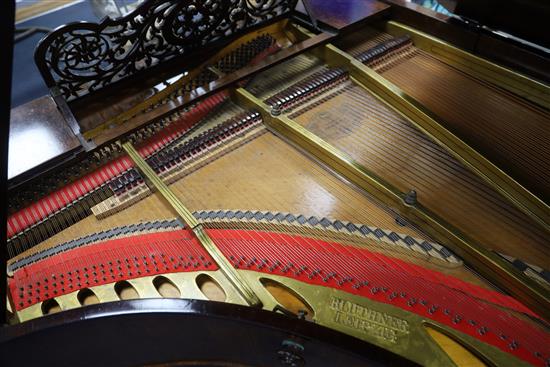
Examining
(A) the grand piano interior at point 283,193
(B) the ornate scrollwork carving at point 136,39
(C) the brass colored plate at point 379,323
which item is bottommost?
(C) the brass colored plate at point 379,323

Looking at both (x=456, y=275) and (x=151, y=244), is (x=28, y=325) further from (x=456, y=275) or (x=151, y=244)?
(x=456, y=275)

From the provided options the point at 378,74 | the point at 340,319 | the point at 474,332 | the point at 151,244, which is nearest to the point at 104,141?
the point at 151,244

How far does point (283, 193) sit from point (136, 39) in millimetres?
1254

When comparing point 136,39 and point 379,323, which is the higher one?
point 136,39

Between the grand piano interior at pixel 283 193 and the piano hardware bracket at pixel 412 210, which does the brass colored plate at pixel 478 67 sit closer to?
the grand piano interior at pixel 283 193

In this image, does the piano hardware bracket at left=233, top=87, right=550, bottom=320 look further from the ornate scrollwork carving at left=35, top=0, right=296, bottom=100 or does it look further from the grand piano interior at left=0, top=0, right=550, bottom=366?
the ornate scrollwork carving at left=35, top=0, right=296, bottom=100

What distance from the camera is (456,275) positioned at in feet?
7.13

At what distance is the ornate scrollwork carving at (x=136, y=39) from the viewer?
2400 mm

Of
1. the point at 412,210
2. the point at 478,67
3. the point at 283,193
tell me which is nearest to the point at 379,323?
the point at 412,210

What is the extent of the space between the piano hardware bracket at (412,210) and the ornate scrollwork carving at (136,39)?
1.55 feet

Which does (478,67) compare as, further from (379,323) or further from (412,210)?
(379,323)

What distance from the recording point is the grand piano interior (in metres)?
1.91

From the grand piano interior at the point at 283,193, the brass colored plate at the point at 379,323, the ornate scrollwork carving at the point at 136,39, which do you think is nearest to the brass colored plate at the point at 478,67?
the grand piano interior at the point at 283,193

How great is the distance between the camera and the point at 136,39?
8.50 ft
